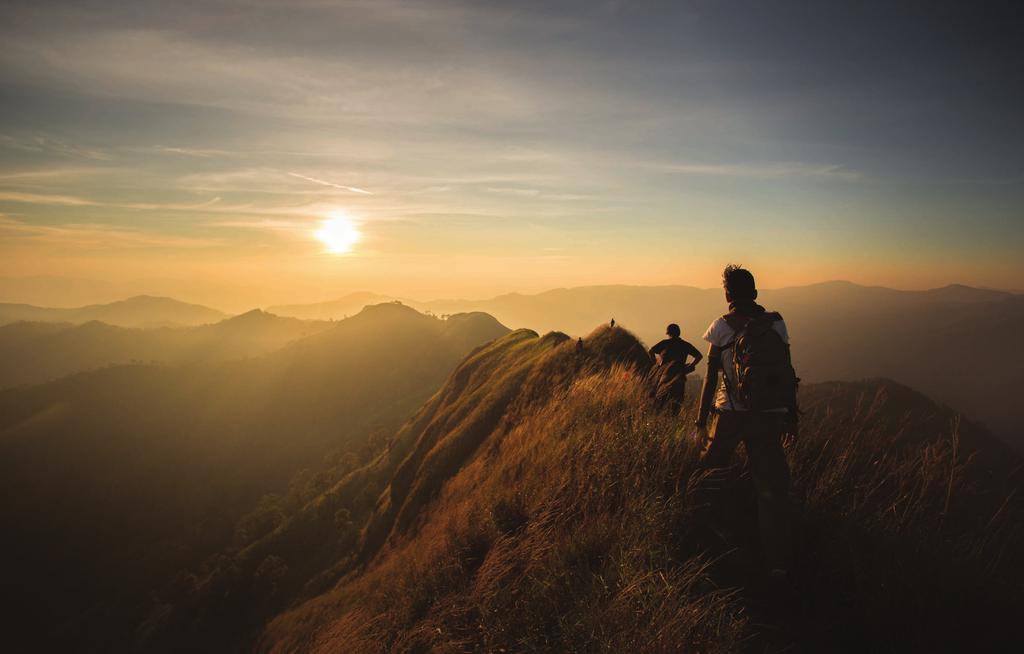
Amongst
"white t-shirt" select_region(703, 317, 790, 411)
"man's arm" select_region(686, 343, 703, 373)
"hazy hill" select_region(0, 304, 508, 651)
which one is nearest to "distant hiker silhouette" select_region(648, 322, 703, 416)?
"man's arm" select_region(686, 343, 703, 373)

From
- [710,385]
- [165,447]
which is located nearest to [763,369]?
[710,385]

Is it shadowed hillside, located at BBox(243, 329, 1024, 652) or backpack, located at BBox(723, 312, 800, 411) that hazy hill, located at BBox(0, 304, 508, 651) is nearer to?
shadowed hillside, located at BBox(243, 329, 1024, 652)

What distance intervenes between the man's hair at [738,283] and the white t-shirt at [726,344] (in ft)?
1.19

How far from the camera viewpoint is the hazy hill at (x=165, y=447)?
255ft

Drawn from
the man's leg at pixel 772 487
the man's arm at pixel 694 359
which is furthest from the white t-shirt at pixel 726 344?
the man's arm at pixel 694 359

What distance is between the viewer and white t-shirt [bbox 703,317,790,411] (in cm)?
489

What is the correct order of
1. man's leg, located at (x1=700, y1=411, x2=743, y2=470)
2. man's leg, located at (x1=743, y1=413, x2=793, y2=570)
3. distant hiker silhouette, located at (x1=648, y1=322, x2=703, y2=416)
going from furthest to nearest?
distant hiker silhouette, located at (x1=648, y1=322, x2=703, y2=416), man's leg, located at (x1=700, y1=411, x2=743, y2=470), man's leg, located at (x1=743, y1=413, x2=793, y2=570)

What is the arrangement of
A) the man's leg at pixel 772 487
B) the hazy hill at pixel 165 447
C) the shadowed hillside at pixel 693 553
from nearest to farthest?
the shadowed hillside at pixel 693 553 < the man's leg at pixel 772 487 < the hazy hill at pixel 165 447

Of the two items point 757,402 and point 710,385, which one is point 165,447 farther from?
point 757,402

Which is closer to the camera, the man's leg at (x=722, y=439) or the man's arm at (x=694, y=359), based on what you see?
the man's leg at (x=722, y=439)

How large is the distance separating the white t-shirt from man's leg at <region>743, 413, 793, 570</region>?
0.31 metres

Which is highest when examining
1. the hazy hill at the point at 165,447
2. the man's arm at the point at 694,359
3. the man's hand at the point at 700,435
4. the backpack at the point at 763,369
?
the backpack at the point at 763,369

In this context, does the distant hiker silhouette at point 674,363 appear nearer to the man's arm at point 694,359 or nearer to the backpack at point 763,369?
the man's arm at point 694,359

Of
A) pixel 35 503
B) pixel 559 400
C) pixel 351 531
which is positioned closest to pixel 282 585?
pixel 351 531
